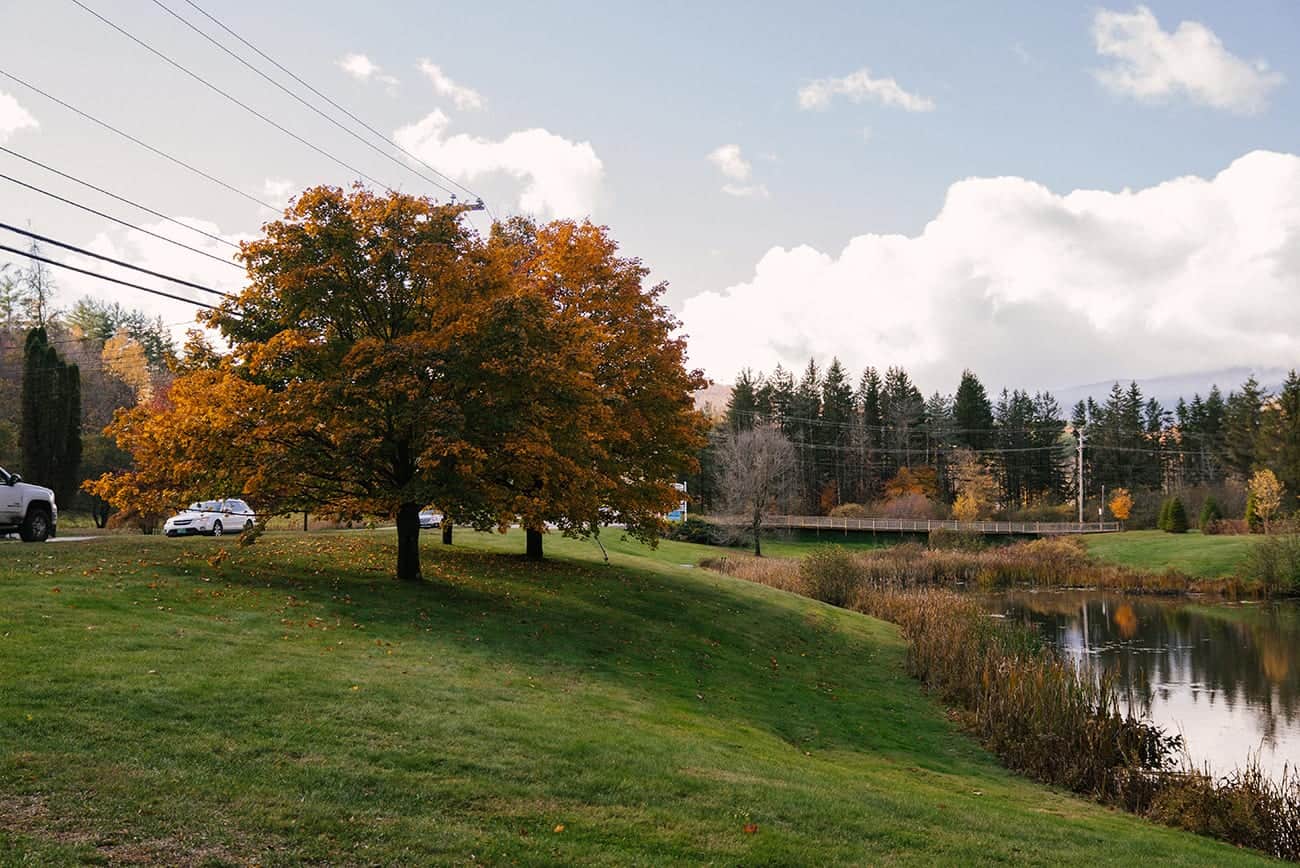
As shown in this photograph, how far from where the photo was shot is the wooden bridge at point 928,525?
82.8 m

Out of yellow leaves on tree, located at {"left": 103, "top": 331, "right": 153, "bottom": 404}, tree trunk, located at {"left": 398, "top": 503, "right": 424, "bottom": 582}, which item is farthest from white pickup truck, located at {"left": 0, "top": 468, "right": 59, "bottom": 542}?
yellow leaves on tree, located at {"left": 103, "top": 331, "right": 153, "bottom": 404}

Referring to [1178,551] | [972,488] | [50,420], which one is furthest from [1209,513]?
[50,420]

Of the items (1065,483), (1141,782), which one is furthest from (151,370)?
(1065,483)

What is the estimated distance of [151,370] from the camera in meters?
88.0

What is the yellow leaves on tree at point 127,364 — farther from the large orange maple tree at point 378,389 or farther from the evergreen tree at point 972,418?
→ the evergreen tree at point 972,418

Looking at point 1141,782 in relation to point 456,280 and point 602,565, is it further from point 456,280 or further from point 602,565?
point 602,565

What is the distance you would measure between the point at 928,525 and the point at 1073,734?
69598 mm

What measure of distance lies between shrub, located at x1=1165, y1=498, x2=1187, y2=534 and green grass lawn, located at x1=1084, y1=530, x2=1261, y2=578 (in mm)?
2671

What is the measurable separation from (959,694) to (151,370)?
3436 inches

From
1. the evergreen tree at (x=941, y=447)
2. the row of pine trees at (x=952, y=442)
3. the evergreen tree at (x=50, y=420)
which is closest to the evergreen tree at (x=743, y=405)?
the row of pine trees at (x=952, y=442)

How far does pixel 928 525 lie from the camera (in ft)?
278

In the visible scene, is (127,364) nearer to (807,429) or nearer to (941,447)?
(807,429)

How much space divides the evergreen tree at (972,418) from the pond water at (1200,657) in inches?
2527

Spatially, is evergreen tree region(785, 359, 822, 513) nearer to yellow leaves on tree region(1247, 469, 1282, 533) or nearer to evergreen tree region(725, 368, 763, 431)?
evergreen tree region(725, 368, 763, 431)
